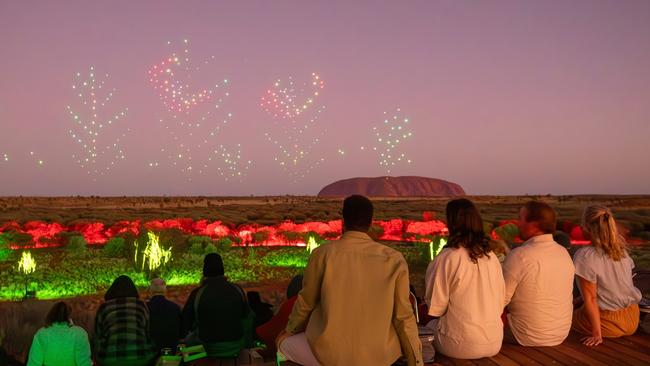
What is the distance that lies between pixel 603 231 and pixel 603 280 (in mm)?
525

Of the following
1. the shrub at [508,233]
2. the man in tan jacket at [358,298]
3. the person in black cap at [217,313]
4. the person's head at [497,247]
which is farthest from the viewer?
the shrub at [508,233]

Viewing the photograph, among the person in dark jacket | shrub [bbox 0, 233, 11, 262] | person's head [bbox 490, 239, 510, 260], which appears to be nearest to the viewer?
person's head [bbox 490, 239, 510, 260]

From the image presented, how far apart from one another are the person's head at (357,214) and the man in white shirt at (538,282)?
190 centimetres

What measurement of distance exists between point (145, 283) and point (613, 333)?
10.9 meters

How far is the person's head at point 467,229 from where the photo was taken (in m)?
4.34

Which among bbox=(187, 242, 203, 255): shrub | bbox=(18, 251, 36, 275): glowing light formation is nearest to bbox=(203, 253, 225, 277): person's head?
bbox=(18, 251, 36, 275): glowing light formation

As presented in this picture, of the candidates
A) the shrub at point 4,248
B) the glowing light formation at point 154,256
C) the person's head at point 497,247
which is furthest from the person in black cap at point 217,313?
the shrub at point 4,248

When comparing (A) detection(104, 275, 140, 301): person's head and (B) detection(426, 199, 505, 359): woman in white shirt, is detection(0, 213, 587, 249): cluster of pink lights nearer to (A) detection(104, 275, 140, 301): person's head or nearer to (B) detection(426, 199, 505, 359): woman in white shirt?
(A) detection(104, 275, 140, 301): person's head

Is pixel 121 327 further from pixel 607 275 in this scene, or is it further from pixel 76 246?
pixel 76 246

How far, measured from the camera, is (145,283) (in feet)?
44.7

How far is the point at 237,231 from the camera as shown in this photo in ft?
82.6

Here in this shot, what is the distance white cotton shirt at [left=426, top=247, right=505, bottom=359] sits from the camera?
4422 mm

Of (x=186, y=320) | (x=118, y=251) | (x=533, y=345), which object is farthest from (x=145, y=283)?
(x=533, y=345)

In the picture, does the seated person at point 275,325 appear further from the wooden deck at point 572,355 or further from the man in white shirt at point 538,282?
the man in white shirt at point 538,282
